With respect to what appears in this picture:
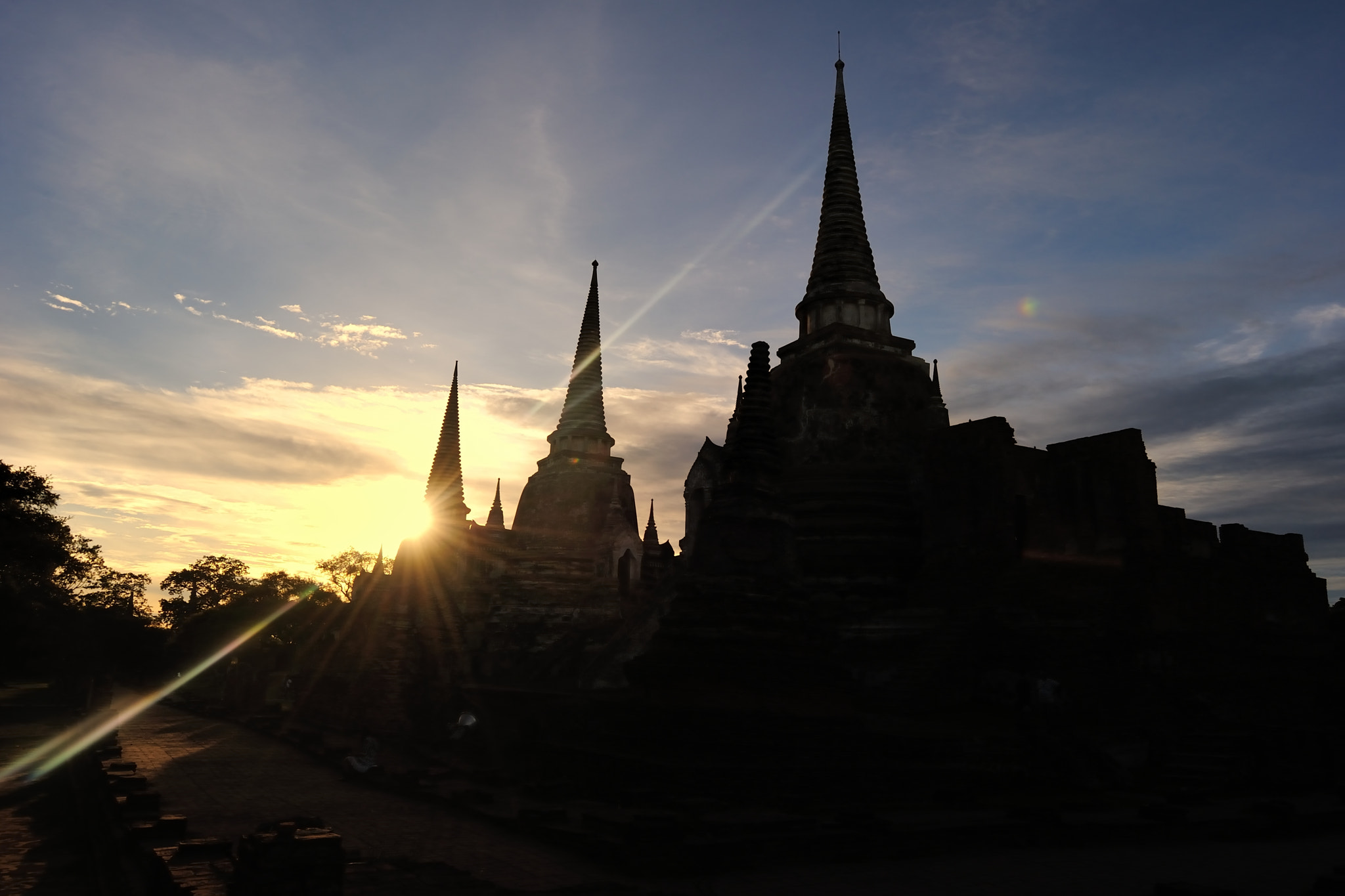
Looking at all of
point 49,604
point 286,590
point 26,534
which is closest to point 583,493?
point 26,534

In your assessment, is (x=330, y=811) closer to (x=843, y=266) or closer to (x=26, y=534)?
(x=843, y=266)

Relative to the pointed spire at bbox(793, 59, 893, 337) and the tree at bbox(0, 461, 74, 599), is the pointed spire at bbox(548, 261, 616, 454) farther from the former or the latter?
the tree at bbox(0, 461, 74, 599)

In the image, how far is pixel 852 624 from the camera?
20797 mm

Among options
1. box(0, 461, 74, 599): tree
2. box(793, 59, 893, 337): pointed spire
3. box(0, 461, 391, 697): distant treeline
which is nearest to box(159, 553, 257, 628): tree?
box(0, 461, 391, 697): distant treeline

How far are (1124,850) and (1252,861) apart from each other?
1.40 m

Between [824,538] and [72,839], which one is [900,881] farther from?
[824,538]

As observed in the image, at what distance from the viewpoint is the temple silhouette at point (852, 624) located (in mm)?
15102

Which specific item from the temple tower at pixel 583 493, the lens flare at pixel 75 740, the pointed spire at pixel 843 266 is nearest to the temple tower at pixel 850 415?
the pointed spire at pixel 843 266

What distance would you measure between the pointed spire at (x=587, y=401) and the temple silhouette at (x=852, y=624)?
12.0ft

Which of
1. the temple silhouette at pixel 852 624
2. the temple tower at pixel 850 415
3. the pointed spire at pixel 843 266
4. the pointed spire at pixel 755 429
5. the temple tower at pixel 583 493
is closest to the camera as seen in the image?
the temple silhouette at pixel 852 624

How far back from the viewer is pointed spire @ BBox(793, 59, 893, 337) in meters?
26.9

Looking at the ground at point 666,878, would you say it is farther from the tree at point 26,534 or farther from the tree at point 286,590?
the tree at point 286,590

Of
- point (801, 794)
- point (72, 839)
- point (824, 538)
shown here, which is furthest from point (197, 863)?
point (824, 538)

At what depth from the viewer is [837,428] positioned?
24984 mm
